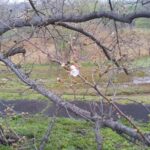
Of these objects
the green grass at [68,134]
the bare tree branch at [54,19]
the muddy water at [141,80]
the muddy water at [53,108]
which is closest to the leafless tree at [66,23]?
the bare tree branch at [54,19]

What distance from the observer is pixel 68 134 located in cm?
687

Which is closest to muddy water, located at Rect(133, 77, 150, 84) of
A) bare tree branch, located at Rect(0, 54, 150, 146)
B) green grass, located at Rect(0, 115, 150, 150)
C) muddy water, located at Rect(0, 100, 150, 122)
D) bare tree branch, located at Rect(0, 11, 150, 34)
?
muddy water, located at Rect(0, 100, 150, 122)

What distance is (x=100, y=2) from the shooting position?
23.2ft

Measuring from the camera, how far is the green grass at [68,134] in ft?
20.7

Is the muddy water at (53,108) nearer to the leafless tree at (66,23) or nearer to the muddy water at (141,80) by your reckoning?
the leafless tree at (66,23)

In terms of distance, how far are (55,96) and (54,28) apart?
2.67m

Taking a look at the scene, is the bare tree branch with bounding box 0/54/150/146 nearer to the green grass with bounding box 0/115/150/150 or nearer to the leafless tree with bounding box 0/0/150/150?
the leafless tree with bounding box 0/0/150/150

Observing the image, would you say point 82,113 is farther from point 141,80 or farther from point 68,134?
point 141,80

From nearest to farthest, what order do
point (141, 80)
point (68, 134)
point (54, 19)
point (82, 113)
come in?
1. point (82, 113)
2. point (54, 19)
3. point (68, 134)
4. point (141, 80)

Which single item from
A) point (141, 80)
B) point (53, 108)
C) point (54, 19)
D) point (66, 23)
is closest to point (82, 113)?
point (54, 19)

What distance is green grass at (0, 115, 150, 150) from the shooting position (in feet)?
20.7

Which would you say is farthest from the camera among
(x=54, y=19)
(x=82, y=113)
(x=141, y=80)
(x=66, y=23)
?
(x=141, y=80)

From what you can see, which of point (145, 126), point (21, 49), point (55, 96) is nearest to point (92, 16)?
point (21, 49)

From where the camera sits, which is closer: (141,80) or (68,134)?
(68,134)
